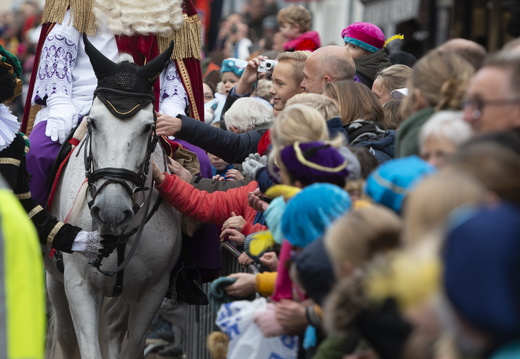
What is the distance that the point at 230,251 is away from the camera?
6945mm

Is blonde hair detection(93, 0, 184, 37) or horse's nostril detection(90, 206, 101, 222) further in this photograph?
blonde hair detection(93, 0, 184, 37)

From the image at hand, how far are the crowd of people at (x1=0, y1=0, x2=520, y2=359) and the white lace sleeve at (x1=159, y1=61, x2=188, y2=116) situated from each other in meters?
0.01

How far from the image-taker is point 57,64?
22.8 feet

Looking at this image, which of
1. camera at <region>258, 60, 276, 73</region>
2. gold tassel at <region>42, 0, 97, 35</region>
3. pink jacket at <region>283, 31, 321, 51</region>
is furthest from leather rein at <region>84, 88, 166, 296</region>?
pink jacket at <region>283, 31, 321, 51</region>

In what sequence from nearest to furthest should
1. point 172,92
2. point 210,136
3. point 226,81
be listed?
1. point 210,136
2. point 172,92
3. point 226,81

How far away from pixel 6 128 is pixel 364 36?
10.2 feet

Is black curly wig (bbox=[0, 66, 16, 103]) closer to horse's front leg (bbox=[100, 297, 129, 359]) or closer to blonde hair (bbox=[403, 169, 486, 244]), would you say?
horse's front leg (bbox=[100, 297, 129, 359])

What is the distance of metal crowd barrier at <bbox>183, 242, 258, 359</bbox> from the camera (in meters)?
6.80

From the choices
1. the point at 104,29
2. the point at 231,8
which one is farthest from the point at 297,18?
the point at 231,8

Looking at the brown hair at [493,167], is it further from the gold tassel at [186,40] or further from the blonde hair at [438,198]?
the gold tassel at [186,40]

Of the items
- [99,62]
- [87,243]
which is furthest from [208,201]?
[99,62]

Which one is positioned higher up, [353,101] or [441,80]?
[441,80]

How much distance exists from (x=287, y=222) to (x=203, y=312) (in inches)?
131

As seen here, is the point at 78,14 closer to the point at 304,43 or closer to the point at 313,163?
the point at 313,163
